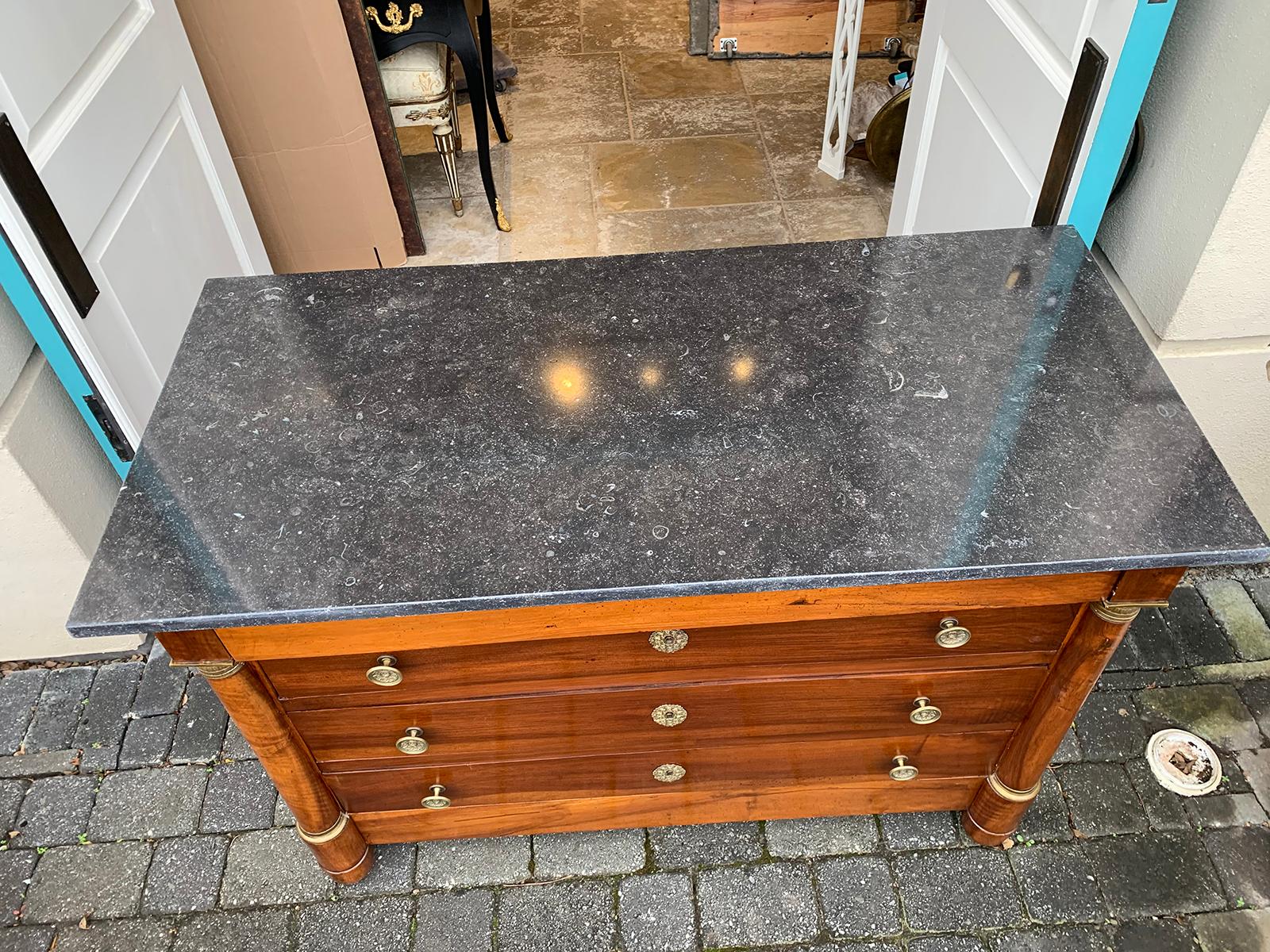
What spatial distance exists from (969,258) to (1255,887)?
1.52m

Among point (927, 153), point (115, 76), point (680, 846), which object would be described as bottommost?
point (680, 846)

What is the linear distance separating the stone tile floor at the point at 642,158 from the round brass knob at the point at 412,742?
226 centimetres

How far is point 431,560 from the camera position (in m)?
1.32

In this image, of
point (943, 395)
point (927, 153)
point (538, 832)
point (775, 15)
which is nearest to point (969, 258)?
point (943, 395)

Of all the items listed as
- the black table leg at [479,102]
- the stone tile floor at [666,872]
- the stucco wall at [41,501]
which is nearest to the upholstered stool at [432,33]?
the black table leg at [479,102]

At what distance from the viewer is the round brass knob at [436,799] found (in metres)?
1.81

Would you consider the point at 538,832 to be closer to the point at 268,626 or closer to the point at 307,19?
the point at 268,626

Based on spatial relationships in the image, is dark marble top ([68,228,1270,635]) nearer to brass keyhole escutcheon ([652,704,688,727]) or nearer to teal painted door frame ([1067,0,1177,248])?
teal painted door frame ([1067,0,1177,248])

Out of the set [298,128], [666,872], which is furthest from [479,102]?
[666,872]

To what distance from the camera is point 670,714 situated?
1.67 metres

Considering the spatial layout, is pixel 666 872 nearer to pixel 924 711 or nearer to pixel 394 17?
pixel 924 711

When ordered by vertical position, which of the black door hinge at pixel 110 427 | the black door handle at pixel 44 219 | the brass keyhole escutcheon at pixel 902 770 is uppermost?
the black door handle at pixel 44 219

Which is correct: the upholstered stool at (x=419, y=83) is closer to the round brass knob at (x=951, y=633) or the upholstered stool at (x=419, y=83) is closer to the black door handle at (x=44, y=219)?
the black door handle at (x=44, y=219)

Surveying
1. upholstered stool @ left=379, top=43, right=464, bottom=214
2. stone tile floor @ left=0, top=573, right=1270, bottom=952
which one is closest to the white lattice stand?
upholstered stool @ left=379, top=43, right=464, bottom=214
